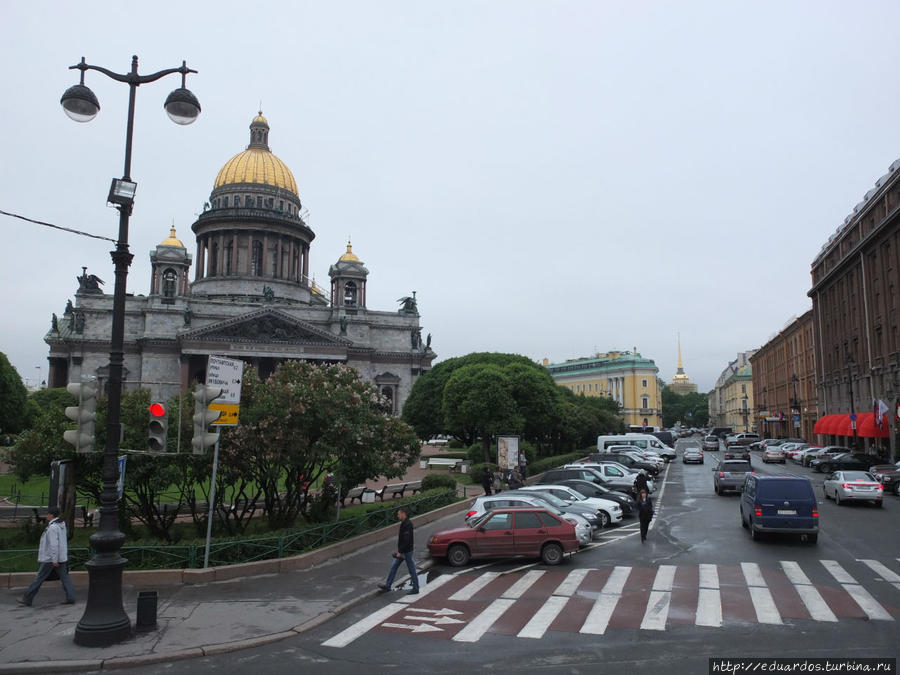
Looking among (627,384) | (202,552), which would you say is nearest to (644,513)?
(202,552)

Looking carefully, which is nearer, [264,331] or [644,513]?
[644,513]

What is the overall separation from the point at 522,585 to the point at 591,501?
30.5ft

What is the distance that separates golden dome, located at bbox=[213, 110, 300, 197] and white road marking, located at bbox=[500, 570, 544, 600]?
81.8 meters

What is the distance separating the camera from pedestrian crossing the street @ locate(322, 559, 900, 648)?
11.4m

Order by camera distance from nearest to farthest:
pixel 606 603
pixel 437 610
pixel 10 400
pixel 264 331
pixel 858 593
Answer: pixel 437 610
pixel 606 603
pixel 858 593
pixel 10 400
pixel 264 331

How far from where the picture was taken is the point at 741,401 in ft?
419

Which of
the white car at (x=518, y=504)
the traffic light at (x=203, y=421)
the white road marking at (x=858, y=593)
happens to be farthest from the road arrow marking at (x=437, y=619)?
the white road marking at (x=858, y=593)

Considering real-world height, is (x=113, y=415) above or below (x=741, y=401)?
below

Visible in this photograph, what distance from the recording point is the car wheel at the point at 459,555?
16.8 meters

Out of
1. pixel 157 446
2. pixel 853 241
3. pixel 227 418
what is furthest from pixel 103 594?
pixel 853 241

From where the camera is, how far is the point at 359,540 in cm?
1884

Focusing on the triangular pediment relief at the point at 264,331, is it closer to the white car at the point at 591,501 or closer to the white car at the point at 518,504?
the white car at the point at 591,501

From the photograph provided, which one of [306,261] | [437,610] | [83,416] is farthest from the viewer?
[306,261]

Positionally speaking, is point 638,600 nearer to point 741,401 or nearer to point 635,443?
point 635,443
